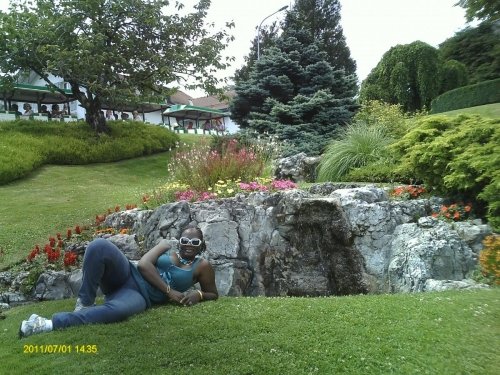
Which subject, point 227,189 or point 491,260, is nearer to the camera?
point 491,260

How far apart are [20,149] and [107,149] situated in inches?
158

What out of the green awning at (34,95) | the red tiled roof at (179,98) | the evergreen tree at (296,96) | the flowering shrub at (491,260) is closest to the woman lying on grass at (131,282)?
the flowering shrub at (491,260)

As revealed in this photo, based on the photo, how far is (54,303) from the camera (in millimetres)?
5691

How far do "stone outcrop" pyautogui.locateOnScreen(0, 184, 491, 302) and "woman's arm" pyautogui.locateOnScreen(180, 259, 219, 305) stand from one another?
1775 millimetres

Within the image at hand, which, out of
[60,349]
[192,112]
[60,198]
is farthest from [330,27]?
[60,349]

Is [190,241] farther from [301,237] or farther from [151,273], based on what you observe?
[301,237]

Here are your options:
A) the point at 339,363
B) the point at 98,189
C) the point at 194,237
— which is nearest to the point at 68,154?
the point at 98,189

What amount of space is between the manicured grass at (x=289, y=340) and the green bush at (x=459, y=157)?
83.8 inches

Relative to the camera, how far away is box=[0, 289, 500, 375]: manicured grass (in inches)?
128

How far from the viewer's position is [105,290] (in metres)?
4.40

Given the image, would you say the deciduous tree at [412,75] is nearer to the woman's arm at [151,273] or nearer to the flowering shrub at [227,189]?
the flowering shrub at [227,189]

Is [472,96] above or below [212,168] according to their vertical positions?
above

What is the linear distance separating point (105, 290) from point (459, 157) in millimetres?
5352

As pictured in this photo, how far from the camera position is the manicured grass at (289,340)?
3.26 meters
